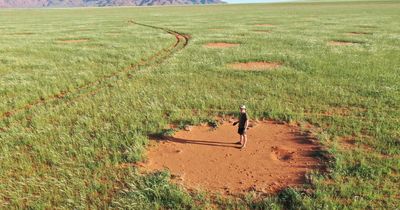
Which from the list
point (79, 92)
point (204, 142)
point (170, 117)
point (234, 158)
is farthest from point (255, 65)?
point (234, 158)

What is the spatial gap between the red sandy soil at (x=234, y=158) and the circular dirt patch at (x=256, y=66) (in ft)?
31.3

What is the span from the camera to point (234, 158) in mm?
8930

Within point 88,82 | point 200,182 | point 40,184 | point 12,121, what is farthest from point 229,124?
point 88,82

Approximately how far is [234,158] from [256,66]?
1286 cm

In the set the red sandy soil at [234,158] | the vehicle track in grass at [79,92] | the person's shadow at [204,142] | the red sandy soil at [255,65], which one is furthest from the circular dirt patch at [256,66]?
the person's shadow at [204,142]

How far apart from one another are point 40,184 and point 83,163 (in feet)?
4.02

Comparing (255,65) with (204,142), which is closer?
(204,142)

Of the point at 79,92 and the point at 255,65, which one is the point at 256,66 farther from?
the point at 79,92

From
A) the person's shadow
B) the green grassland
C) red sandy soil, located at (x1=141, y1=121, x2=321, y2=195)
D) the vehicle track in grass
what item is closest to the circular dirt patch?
the green grassland

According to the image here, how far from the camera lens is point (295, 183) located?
7.79 metres

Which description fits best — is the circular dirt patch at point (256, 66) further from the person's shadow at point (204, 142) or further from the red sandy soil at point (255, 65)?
the person's shadow at point (204, 142)

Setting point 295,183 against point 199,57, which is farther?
point 199,57

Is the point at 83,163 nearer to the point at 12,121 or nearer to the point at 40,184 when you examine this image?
the point at 40,184

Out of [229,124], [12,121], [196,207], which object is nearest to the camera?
[196,207]
